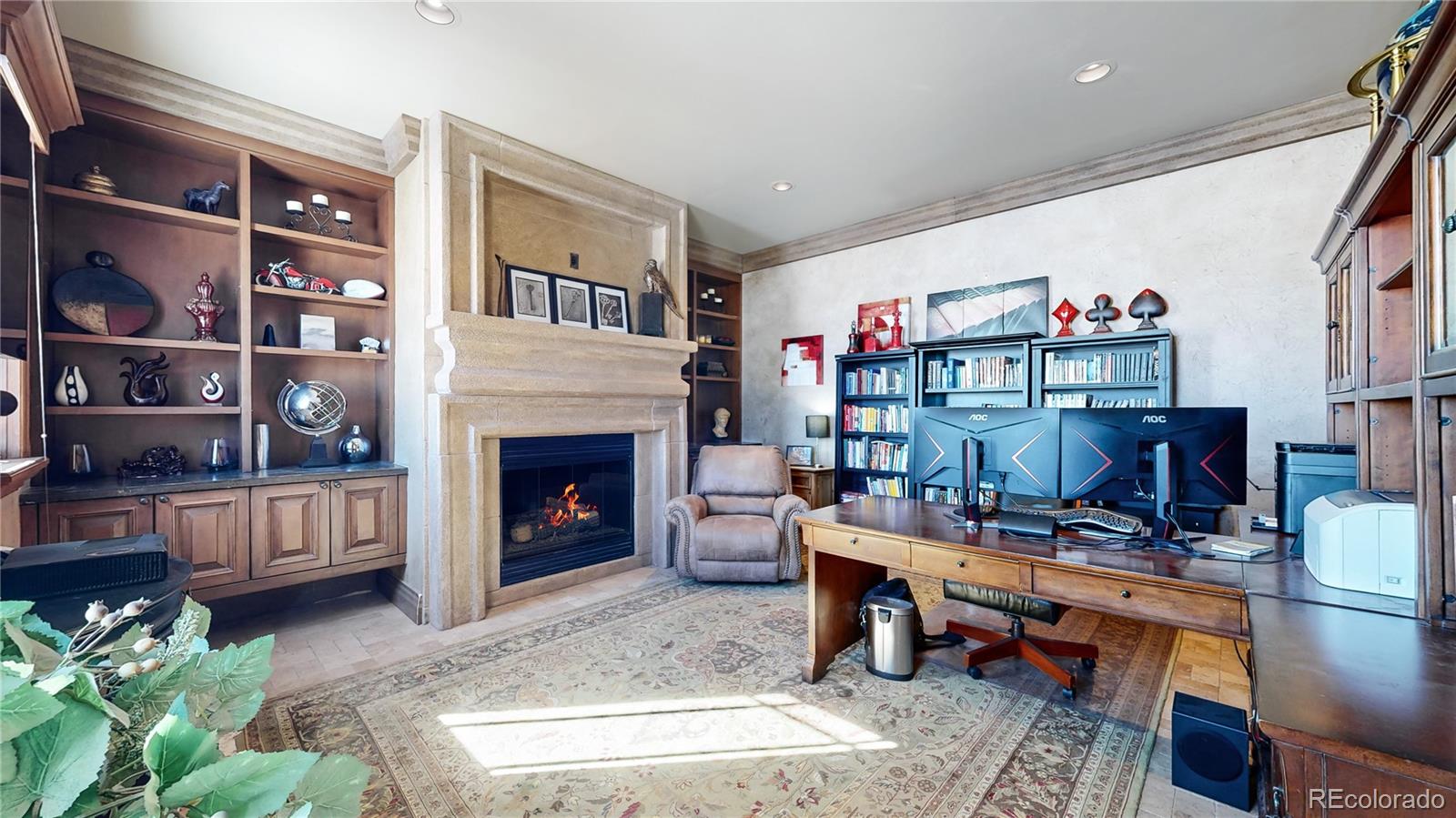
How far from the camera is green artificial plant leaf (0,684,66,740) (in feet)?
1.17

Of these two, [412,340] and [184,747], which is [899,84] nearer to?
[412,340]

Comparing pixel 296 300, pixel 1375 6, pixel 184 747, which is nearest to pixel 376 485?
pixel 296 300

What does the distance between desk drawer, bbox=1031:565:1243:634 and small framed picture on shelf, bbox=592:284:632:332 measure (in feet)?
9.97

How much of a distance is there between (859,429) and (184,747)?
4.86 m

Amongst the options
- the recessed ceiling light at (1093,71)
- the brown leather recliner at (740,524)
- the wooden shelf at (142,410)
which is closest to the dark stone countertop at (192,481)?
the wooden shelf at (142,410)

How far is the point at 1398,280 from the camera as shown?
5.93ft

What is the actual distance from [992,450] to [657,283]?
2838mm

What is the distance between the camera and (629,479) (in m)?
4.18

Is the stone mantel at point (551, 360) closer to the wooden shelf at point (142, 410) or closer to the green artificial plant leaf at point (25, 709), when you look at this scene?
the wooden shelf at point (142, 410)

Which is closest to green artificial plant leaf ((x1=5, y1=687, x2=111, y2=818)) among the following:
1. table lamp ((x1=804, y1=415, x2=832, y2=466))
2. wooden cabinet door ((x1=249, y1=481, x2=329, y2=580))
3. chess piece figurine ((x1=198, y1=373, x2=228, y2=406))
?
wooden cabinet door ((x1=249, y1=481, x2=329, y2=580))

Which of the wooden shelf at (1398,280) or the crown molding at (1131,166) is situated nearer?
the wooden shelf at (1398,280)

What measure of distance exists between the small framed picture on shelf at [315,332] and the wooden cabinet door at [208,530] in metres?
0.98

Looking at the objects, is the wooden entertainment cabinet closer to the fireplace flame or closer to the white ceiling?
the white ceiling

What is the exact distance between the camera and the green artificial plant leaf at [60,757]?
38 centimetres
